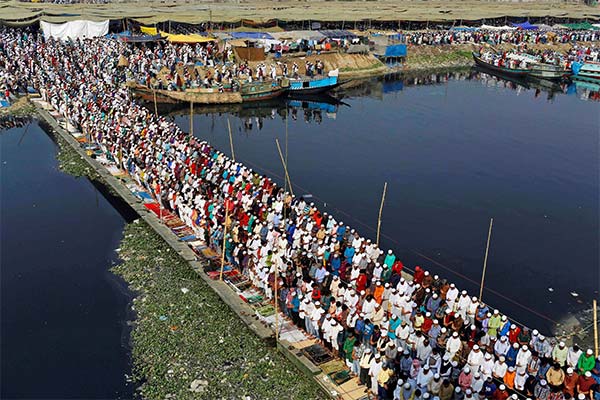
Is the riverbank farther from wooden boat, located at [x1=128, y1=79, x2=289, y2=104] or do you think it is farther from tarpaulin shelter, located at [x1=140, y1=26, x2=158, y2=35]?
tarpaulin shelter, located at [x1=140, y1=26, x2=158, y2=35]

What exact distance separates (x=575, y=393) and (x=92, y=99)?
32.0m

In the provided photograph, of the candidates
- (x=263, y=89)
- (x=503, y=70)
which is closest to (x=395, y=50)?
(x=503, y=70)

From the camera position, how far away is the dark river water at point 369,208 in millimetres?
17281

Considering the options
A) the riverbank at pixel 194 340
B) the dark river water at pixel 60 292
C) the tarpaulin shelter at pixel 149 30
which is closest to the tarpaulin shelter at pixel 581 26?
the tarpaulin shelter at pixel 149 30

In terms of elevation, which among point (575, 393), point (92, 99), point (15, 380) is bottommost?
point (15, 380)

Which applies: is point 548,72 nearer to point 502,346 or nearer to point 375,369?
point 502,346

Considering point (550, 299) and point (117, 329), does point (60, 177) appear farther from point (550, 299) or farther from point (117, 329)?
point (550, 299)

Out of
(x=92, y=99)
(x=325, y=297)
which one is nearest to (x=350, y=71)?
(x=92, y=99)

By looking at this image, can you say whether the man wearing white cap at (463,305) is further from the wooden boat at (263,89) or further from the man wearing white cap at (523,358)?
the wooden boat at (263,89)

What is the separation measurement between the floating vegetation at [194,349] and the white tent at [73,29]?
4233 centimetres

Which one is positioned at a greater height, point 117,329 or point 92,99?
point 92,99

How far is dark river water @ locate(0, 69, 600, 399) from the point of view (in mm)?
17281

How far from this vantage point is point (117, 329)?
681 inches

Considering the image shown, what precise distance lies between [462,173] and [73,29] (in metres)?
40.9
